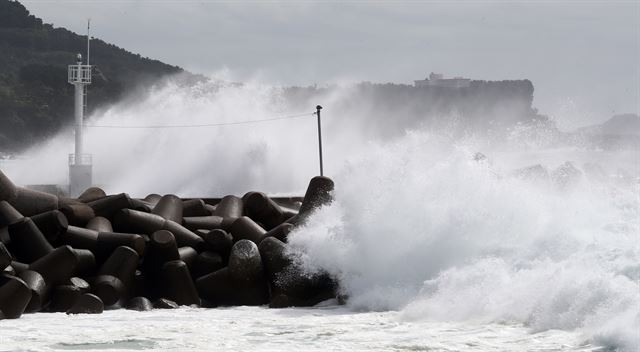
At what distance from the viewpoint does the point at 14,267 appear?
1289 cm

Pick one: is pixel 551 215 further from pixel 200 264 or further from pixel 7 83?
pixel 7 83

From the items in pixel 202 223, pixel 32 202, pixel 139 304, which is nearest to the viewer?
pixel 139 304

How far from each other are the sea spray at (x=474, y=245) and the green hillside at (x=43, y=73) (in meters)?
88.3

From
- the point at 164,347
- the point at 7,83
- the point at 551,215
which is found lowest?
the point at 164,347

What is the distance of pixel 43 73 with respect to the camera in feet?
402

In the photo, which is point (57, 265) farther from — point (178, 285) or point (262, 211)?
point (262, 211)

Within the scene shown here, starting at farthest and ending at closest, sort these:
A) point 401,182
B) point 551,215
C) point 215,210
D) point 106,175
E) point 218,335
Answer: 1. point 106,175
2. point 215,210
3. point 401,182
4. point 551,215
5. point 218,335

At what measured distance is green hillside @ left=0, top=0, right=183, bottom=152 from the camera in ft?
370

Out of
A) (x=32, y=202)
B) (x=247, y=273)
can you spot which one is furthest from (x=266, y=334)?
(x=32, y=202)

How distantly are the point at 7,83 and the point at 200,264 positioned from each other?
113358 millimetres

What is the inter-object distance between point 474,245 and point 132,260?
13.0 feet

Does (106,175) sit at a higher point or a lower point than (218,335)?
higher

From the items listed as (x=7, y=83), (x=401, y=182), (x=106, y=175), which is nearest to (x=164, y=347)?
(x=401, y=182)

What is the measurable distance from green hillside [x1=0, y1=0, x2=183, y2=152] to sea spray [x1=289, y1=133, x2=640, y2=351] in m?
88.3
